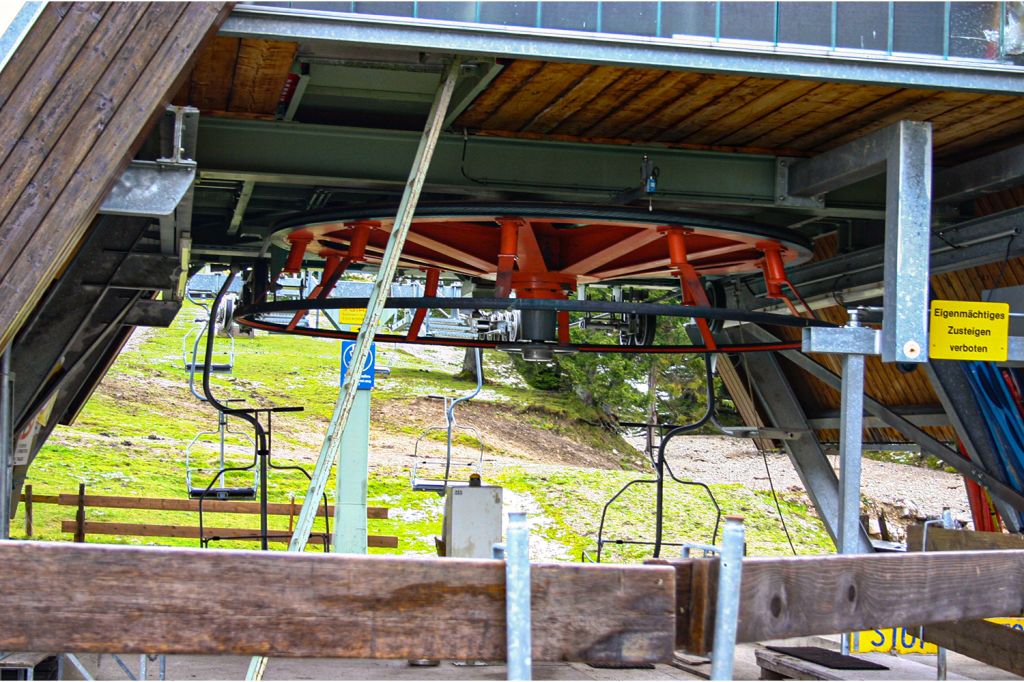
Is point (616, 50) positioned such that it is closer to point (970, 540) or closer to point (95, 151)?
point (95, 151)

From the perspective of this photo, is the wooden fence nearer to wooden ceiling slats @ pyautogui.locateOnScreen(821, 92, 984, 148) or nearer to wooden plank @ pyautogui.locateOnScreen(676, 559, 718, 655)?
wooden ceiling slats @ pyautogui.locateOnScreen(821, 92, 984, 148)

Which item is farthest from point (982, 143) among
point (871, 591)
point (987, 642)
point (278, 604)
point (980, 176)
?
point (278, 604)

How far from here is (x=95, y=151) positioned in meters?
5.50

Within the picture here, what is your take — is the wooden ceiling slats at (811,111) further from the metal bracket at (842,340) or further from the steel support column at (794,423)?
the steel support column at (794,423)

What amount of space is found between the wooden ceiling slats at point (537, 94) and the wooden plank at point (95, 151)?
187 cm

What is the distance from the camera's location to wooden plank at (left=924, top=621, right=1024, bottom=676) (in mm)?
5254

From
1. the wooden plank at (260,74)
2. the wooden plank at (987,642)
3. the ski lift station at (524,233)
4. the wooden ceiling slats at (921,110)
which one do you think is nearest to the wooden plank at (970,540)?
the ski lift station at (524,233)

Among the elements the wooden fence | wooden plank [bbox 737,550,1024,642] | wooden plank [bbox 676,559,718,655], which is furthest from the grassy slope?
wooden plank [bbox 676,559,718,655]

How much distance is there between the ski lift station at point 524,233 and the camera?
2812 millimetres

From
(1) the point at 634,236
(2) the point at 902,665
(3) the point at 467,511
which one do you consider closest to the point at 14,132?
(1) the point at 634,236

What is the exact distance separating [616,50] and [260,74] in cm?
204

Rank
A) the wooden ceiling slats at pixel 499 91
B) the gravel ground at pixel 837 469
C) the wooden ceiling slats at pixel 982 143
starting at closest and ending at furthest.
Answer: the wooden ceiling slats at pixel 499 91, the wooden ceiling slats at pixel 982 143, the gravel ground at pixel 837 469

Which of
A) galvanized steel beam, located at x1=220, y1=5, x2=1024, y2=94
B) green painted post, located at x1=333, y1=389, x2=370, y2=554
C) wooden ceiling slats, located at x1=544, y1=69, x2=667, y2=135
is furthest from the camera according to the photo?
green painted post, located at x1=333, y1=389, x2=370, y2=554

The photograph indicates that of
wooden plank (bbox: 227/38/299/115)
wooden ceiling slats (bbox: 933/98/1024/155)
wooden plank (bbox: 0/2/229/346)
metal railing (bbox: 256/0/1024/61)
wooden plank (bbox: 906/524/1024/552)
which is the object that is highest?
metal railing (bbox: 256/0/1024/61)
